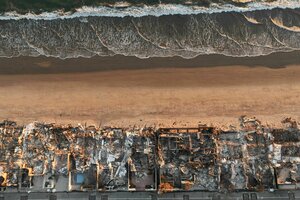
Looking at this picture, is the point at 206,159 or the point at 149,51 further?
the point at 149,51

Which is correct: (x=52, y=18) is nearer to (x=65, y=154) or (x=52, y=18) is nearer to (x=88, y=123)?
(x=88, y=123)

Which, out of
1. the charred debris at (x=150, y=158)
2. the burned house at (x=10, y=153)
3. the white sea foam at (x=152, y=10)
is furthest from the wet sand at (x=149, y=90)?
the white sea foam at (x=152, y=10)

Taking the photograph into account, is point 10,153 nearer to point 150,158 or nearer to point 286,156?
point 150,158

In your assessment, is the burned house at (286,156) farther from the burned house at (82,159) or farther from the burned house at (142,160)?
the burned house at (82,159)

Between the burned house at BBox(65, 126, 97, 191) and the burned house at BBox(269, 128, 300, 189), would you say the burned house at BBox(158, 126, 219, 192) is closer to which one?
the burned house at BBox(269, 128, 300, 189)

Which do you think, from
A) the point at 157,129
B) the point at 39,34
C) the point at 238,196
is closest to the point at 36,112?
the point at 39,34

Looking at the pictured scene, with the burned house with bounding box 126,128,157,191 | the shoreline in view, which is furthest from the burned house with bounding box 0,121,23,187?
the burned house with bounding box 126,128,157,191
